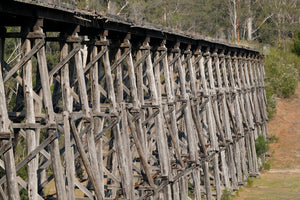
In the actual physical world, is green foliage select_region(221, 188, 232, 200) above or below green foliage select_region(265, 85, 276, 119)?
below

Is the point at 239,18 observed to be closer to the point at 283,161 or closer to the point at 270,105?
the point at 270,105

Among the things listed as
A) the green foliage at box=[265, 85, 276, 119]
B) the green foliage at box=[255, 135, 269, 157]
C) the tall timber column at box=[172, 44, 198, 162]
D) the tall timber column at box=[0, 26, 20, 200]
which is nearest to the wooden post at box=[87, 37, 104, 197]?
the tall timber column at box=[0, 26, 20, 200]

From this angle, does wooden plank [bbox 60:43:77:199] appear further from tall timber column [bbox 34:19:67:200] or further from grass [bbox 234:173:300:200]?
grass [bbox 234:173:300:200]

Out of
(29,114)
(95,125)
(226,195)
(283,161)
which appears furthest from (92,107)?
(283,161)

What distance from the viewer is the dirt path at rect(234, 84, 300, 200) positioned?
1792 centimetres

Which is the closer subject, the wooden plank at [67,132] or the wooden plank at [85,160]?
the wooden plank at [67,132]

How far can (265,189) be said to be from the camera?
61.1 feet

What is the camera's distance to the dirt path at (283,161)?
17.9m

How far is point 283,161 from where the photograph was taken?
76.2 feet

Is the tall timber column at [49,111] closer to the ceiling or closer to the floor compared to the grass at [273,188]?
closer to the ceiling

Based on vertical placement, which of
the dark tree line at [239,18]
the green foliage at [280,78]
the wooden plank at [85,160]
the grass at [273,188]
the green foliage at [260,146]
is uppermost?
the dark tree line at [239,18]

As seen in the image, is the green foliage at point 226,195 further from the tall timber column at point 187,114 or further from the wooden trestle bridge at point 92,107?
the tall timber column at point 187,114

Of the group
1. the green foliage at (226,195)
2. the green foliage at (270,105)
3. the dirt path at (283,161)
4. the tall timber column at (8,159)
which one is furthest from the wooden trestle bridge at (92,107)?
the green foliage at (270,105)

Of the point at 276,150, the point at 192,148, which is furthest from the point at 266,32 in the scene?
the point at 192,148
